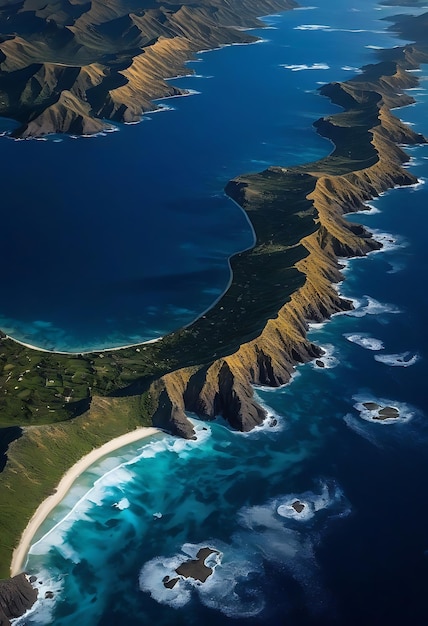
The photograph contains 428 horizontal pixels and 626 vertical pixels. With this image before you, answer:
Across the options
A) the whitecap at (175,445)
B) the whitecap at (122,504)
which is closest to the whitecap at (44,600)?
the whitecap at (122,504)

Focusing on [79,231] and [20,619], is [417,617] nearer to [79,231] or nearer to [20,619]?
[20,619]

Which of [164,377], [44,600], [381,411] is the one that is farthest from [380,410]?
[44,600]

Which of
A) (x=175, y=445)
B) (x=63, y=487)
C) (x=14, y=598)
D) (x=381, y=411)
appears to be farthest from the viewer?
(x=381, y=411)

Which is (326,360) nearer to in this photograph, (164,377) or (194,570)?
(164,377)

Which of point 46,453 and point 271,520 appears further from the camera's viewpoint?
point 46,453

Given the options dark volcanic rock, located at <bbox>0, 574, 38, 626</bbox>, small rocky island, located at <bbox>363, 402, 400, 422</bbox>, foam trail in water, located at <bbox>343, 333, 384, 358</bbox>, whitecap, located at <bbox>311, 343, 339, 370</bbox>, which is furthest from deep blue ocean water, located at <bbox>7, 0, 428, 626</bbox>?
foam trail in water, located at <bbox>343, 333, 384, 358</bbox>

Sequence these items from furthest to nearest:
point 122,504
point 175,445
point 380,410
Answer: point 380,410 < point 175,445 < point 122,504
